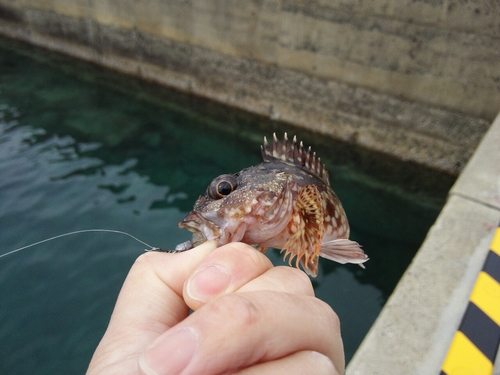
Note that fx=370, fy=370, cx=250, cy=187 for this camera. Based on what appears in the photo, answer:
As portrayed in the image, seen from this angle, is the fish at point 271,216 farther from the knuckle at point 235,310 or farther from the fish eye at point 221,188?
the knuckle at point 235,310

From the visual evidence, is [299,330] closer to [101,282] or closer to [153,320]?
[153,320]

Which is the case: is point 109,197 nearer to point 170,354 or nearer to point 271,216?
point 271,216

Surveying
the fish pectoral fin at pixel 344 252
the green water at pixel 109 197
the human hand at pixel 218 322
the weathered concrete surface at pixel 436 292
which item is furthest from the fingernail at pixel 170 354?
the green water at pixel 109 197

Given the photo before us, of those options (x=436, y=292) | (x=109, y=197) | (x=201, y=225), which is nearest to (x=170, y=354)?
(x=201, y=225)

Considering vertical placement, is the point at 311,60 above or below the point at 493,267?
above

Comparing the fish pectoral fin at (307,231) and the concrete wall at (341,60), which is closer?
the fish pectoral fin at (307,231)

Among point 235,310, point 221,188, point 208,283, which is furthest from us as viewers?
point 221,188

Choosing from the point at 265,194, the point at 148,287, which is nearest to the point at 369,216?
the point at 265,194
